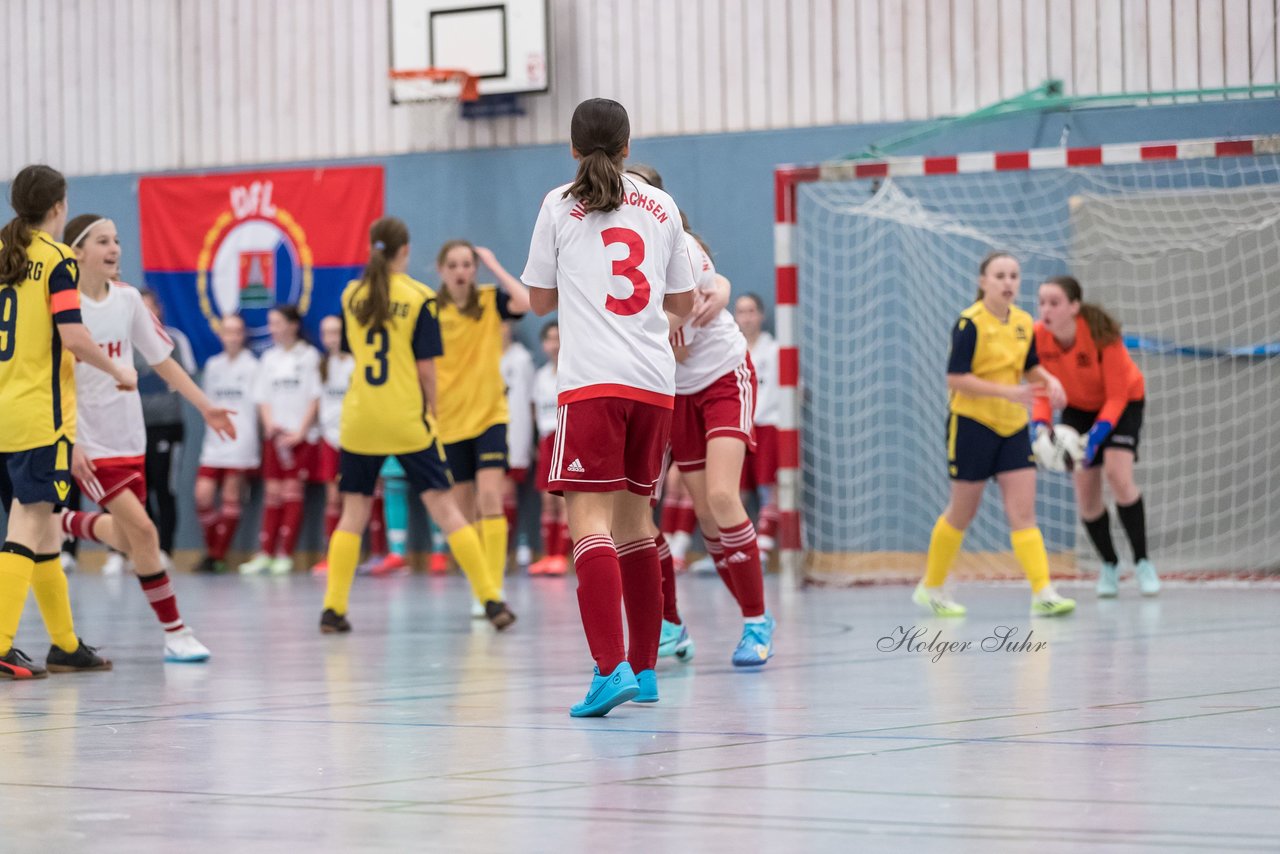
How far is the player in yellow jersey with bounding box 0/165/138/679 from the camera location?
20.3ft

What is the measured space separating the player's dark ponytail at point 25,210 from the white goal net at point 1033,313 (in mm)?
7060

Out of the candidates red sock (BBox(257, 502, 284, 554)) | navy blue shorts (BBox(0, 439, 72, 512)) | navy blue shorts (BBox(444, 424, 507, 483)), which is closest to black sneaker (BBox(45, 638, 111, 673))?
navy blue shorts (BBox(0, 439, 72, 512))

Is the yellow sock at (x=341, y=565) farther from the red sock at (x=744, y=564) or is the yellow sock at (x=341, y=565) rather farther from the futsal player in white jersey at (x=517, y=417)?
the futsal player in white jersey at (x=517, y=417)

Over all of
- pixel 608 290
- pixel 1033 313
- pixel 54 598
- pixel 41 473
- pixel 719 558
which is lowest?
pixel 54 598

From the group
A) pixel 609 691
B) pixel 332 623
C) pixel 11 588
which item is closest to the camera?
pixel 609 691

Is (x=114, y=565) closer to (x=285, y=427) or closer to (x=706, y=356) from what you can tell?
(x=285, y=427)

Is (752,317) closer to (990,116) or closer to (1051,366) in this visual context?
(990,116)

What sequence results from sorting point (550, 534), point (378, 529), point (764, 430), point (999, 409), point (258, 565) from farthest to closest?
1. point (378, 529)
2. point (258, 565)
3. point (550, 534)
4. point (764, 430)
5. point (999, 409)

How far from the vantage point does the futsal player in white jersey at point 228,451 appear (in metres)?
15.1

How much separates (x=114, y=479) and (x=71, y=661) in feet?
2.43

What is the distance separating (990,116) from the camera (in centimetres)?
1263

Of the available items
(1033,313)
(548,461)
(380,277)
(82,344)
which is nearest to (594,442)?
(82,344)

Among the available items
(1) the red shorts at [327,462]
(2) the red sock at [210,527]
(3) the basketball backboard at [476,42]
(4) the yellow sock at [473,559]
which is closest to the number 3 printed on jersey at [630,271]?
(4) the yellow sock at [473,559]

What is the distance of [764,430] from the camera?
13.6 metres
